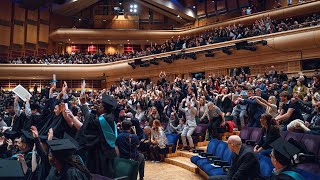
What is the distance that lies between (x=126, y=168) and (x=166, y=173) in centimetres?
342

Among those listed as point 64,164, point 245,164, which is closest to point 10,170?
point 64,164

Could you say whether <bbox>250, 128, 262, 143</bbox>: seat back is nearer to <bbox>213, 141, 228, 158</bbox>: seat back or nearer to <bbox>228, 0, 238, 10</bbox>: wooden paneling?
<bbox>213, 141, 228, 158</bbox>: seat back

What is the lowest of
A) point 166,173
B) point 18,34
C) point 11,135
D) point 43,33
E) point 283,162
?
point 166,173

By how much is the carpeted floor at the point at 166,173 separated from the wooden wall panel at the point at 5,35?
2059 cm

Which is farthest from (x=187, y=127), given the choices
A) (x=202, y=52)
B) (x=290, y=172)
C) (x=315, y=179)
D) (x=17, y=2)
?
(x=17, y=2)

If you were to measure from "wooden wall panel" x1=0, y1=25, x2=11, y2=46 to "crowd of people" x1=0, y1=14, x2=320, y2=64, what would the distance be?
1.58m

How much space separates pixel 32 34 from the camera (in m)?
26.8

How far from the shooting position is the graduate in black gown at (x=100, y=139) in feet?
13.4

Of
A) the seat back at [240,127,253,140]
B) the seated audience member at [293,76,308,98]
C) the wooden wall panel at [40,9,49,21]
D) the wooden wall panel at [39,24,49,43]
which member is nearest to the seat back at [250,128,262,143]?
the seat back at [240,127,253,140]

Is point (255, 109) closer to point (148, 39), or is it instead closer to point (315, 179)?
point (315, 179)

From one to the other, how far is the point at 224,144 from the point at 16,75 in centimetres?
2116

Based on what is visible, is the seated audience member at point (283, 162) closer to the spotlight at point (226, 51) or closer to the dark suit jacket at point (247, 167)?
the dark suit jacket at point (247, 167)

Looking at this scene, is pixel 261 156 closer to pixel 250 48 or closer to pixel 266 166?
pixel 266 166

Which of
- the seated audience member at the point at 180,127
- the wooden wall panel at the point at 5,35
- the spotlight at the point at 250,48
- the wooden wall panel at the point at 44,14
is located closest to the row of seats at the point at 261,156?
the seated audience member at the point at 180,127
